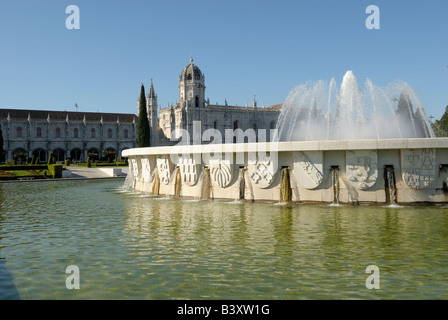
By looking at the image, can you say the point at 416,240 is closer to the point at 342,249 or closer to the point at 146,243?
the point at 342,249

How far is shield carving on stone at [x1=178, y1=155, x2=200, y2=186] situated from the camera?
13391 mm

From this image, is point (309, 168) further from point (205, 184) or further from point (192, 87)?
point (192, 87)

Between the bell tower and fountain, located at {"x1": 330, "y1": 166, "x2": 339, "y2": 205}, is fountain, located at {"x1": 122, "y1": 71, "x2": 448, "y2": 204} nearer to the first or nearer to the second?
fountain, located at {"x1": 330, "y1": 166, "x2": 339, "y2": 205}

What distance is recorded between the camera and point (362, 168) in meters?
10.6

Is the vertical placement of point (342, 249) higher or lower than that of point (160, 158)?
lower

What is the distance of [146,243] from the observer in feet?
22.9

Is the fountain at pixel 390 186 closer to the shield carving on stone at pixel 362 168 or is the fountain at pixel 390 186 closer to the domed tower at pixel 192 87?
the shield carving on stone at pixel 362 168

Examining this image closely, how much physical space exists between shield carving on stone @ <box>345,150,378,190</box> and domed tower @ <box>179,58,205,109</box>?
2835 inches

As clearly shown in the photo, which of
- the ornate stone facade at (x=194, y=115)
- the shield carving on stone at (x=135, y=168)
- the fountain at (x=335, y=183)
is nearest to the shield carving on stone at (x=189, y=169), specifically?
the shield carving on stone at (x=135, y=168)

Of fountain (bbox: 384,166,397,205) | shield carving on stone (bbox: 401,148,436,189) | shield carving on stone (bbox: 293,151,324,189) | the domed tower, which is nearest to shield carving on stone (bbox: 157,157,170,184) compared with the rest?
shield carving on stone (bbox: 293,151,324,189)

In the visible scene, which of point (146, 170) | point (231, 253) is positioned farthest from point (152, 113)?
point (231, 253)

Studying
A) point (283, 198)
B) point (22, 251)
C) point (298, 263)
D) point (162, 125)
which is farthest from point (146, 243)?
point (162, 125)
